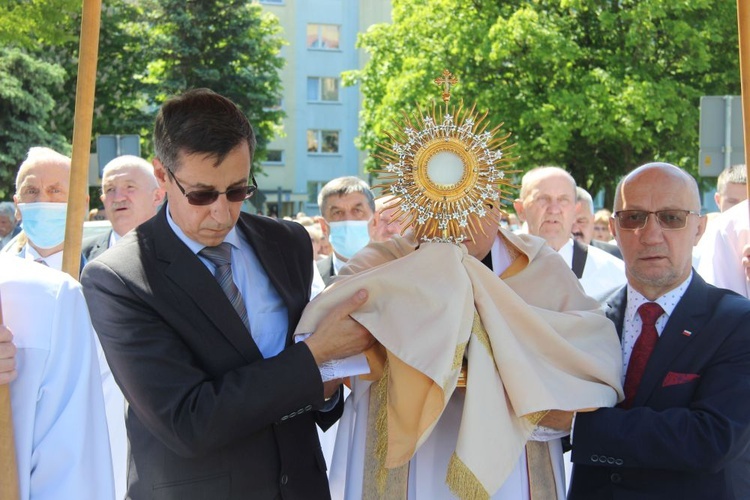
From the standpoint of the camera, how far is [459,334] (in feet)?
9.75

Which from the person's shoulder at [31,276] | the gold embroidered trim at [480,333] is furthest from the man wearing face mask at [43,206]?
the gold embroidered trim at [480,333]

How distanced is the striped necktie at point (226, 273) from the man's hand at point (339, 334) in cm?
27

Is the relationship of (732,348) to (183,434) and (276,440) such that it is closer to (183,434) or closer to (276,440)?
(276,440)

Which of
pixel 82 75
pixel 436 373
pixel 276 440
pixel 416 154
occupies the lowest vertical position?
pixel 276 440

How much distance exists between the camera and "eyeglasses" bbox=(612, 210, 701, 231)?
11.2ft

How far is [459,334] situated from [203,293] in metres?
0.86

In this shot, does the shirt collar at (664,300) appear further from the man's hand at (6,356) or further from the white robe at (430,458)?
the man's hand at (6,356)

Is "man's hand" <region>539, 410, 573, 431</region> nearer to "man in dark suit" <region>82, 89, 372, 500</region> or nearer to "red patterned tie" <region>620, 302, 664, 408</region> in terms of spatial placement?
"red patterned tie" <region>620, 302, 664, 408</region>

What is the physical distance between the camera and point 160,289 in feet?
9.71

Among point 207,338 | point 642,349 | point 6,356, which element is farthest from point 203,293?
point 642,349

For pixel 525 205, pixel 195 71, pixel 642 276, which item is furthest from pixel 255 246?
pixel 195 71

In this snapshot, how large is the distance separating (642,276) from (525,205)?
319 cm

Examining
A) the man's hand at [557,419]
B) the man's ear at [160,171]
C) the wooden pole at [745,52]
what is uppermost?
the wooden pole at [745,52]

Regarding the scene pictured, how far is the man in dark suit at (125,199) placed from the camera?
5595 mm
